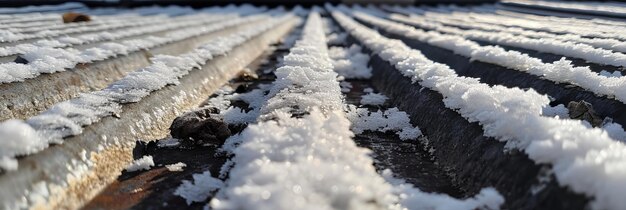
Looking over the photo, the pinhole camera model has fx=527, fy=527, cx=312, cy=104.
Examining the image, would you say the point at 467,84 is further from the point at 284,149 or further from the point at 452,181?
the point at 284,149

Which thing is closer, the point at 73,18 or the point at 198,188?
the point at 198,188

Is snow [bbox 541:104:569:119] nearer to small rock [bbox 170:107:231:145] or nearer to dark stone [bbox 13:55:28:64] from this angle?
small rock [bbox 170:107:231:145]

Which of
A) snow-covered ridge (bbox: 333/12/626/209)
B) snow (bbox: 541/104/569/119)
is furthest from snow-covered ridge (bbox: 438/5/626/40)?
snow-covered ridge (bbox: 333/12/626/209)

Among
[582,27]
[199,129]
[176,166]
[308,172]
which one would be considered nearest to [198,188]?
[176,166]

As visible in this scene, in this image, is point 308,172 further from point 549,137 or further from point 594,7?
point 594,7

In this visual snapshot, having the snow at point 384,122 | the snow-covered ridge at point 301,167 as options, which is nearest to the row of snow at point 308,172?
the snow-covered ridge at point 301,167

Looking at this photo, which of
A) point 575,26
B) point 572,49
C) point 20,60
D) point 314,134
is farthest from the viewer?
point 575,26
